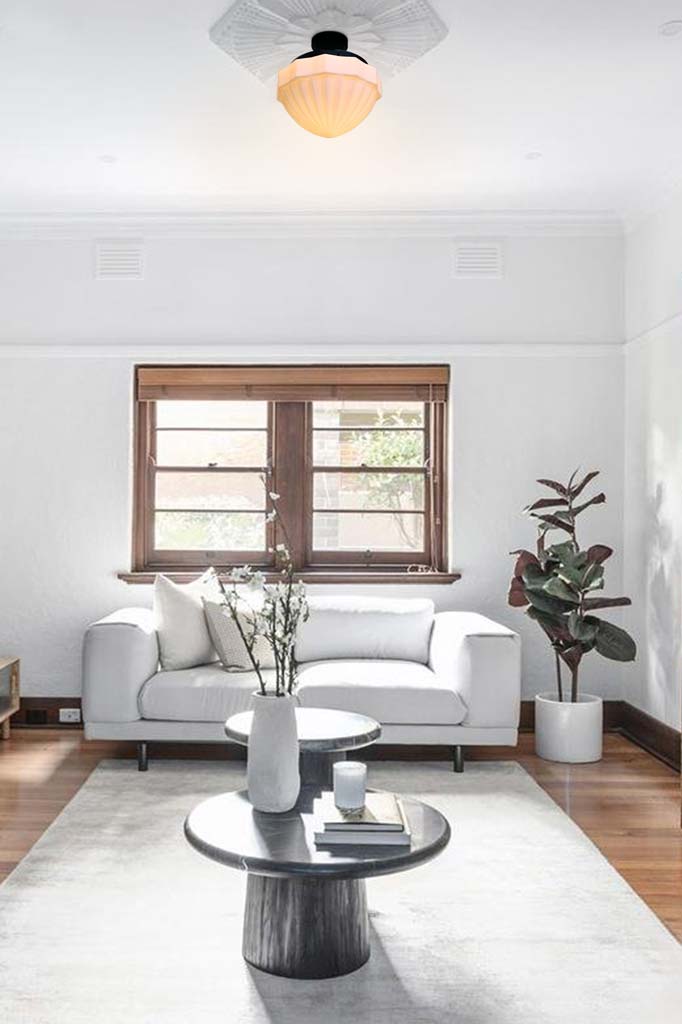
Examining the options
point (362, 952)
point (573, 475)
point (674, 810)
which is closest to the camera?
point (362, 952)

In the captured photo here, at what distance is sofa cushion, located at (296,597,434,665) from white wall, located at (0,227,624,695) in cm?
85

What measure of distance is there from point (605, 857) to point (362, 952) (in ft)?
4.10

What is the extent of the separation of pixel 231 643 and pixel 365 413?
1.65m

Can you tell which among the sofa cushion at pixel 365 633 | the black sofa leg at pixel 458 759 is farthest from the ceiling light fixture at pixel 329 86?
the black sofa leg at pixel 458 759

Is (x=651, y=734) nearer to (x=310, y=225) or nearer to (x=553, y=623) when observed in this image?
(x=553, y=623)

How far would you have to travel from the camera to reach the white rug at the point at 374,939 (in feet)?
7.77

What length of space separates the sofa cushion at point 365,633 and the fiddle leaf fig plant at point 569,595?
0.55 m

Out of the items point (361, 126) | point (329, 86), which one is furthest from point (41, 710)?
point (329, 86)

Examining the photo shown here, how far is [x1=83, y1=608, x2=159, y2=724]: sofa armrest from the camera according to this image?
14.5 feet

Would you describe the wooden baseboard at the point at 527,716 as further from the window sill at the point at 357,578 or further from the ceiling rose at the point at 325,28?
the ceiling rose at the point at 325,28

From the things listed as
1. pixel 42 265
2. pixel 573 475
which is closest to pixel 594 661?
pixel 573 475

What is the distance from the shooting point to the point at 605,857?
3449 mm

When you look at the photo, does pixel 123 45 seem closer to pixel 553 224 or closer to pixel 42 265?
pixel 42 265

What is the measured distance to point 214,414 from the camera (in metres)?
5.57
